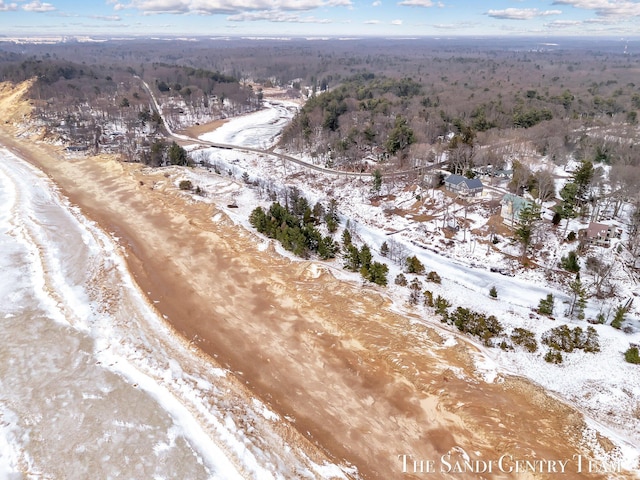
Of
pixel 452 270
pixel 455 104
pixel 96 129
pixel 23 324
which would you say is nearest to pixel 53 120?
pixel 96 129

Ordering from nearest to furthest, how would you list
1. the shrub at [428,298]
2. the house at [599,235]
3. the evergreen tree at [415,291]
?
the shrub at [428,298] → the evergreen tree at [415,291] → the house at [599,235]

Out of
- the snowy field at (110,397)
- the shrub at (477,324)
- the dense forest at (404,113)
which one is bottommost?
the snowy field at (110,397)

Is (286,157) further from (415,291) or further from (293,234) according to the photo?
(415,291)

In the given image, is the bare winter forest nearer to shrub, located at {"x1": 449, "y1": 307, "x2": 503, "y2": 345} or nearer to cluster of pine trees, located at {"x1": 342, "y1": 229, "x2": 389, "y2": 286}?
shrub, located at {"x1": 449, "y1": 307, "x2": 503, "y2": 345}

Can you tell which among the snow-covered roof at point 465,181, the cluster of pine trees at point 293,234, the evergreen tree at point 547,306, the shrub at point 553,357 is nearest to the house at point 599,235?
the evergreen tree at point 547,306

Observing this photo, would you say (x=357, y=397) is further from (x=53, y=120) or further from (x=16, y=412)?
(x=53, y=120)

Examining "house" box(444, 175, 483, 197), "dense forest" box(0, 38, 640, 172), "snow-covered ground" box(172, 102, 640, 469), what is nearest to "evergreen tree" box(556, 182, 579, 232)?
"snow-covered ground" box(172, 102, 640, 469)

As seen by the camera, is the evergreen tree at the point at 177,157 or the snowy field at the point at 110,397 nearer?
the snowy field at the point at 110,397

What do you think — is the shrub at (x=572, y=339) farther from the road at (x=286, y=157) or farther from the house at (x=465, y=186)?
the road at (x=286, y=157)

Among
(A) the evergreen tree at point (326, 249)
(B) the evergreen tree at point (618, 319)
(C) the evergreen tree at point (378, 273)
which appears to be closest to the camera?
(B) the evergreen tree at point (618, 319)
